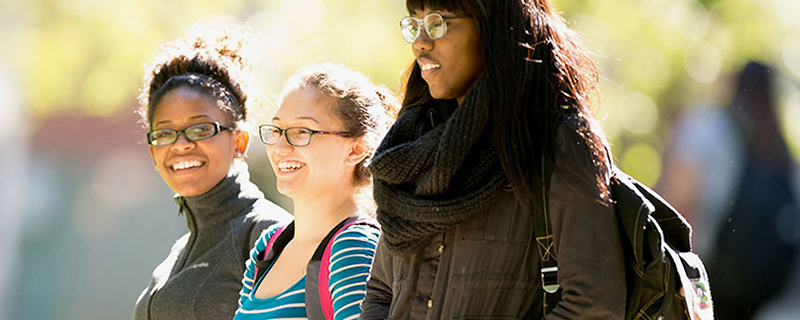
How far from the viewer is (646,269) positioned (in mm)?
2168

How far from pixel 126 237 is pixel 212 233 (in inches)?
307

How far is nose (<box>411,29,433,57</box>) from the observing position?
2.51 meters

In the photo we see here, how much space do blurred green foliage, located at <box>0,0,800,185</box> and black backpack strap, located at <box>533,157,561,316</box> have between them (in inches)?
125

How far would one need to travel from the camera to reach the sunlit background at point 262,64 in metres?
6.31

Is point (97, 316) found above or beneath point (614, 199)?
beneath

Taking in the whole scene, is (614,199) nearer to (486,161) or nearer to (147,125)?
(486,161)

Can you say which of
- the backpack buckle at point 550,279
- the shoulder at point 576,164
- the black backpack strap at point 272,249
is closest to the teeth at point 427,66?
the shoulder at point 576,164

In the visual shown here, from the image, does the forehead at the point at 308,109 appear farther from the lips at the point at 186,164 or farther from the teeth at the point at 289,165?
the lips at the point at 186,164

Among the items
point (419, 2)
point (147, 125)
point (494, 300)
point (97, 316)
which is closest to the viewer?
point (494, 300)

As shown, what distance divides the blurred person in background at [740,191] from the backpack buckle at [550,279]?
3747 mm

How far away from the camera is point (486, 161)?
2369 mm

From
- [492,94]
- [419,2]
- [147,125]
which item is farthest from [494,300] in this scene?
[147,125]

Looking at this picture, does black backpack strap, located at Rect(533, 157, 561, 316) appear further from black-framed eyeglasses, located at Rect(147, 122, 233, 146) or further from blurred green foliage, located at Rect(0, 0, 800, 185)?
blurred green foliage, located at Rect(0, 0, 800, 185)

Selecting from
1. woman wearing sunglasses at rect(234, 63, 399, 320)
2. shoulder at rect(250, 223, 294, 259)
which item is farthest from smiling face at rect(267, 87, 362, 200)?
shoulder at rect(250, 223, 294, 259)
